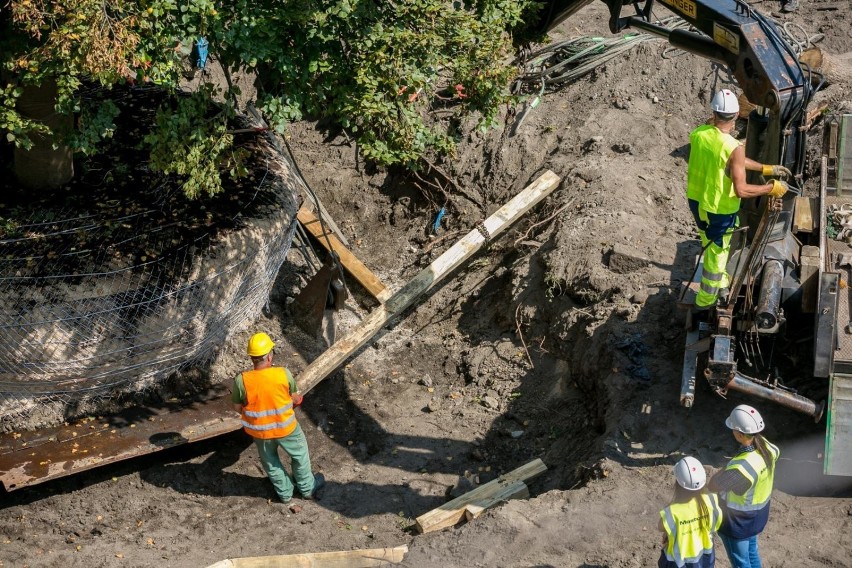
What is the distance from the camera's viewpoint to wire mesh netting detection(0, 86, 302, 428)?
24.7 feet

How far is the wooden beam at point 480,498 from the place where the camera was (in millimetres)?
7059

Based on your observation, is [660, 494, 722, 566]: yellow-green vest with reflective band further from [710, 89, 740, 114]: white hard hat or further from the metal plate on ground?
[710, 89, 740, 114]: white hard hat

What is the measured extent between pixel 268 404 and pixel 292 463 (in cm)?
Result: 71

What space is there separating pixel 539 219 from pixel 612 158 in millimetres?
1047

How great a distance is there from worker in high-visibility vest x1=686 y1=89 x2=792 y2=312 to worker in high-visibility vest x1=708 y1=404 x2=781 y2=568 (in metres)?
1.50

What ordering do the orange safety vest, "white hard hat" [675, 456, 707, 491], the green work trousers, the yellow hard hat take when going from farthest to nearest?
the orange safety vest, the yellow hard hat, the green work trousers, "white hard hat" [675, 456, 707, 491]

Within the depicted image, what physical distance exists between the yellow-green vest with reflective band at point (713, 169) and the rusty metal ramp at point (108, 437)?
4194 mm

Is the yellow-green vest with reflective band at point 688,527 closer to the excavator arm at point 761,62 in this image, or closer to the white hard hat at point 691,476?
the white hard hat at point 691,476

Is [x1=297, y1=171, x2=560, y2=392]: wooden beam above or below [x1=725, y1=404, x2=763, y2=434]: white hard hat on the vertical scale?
below

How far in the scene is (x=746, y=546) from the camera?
18.2ft

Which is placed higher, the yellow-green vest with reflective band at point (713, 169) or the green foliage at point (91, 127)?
the green foliage at point (91, 127)

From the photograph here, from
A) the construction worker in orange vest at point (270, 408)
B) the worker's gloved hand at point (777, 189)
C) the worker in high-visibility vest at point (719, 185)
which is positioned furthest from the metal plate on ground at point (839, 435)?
the construction worker in orange vest at point (270, 408)

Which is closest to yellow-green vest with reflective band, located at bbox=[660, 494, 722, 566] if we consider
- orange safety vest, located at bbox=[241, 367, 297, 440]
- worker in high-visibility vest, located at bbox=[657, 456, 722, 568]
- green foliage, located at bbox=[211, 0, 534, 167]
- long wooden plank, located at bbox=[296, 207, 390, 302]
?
worker in high-visibility vest, located at bbox=[657, 456, 722, 568]

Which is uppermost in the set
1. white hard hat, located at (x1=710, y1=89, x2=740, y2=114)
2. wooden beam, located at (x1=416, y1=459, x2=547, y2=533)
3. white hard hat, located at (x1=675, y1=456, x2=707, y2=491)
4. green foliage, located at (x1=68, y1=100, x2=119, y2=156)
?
green foliage, located at (x1=68, y1=100, x2=119, y2=156)
